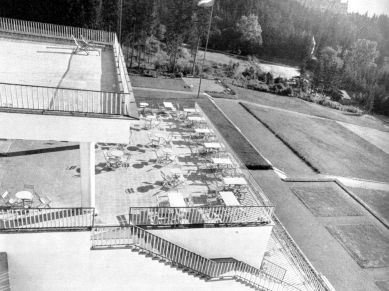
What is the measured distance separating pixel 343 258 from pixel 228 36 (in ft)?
196

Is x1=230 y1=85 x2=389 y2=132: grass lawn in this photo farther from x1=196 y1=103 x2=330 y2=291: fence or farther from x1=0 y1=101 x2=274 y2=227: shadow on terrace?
x1=196 y1=103 x2=330 y2=291: fence

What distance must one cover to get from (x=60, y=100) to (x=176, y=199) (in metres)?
6.26

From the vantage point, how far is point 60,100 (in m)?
11.3

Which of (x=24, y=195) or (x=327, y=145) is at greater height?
(x=24, y=195)

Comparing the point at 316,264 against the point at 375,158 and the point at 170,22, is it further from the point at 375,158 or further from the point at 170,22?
the point at 170,22

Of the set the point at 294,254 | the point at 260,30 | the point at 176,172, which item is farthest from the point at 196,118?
the point at 260,30

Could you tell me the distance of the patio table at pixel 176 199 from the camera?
1448 cm

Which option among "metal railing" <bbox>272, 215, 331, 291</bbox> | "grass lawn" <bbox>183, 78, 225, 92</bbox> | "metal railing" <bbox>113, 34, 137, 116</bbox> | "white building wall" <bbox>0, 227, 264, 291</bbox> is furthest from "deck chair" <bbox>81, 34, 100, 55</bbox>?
"grass lawn" <bbox>183, 78, 225, 92</bbox>

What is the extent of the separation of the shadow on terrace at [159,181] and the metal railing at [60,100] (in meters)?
3.52

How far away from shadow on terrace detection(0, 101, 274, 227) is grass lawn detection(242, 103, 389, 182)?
10.8 meters

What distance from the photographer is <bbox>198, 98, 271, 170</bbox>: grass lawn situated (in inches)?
936

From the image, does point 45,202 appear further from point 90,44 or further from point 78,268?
point 90,44

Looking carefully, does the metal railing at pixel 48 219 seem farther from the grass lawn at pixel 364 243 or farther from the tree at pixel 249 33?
the tree at pixel 249 33

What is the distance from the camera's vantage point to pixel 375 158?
107ft
